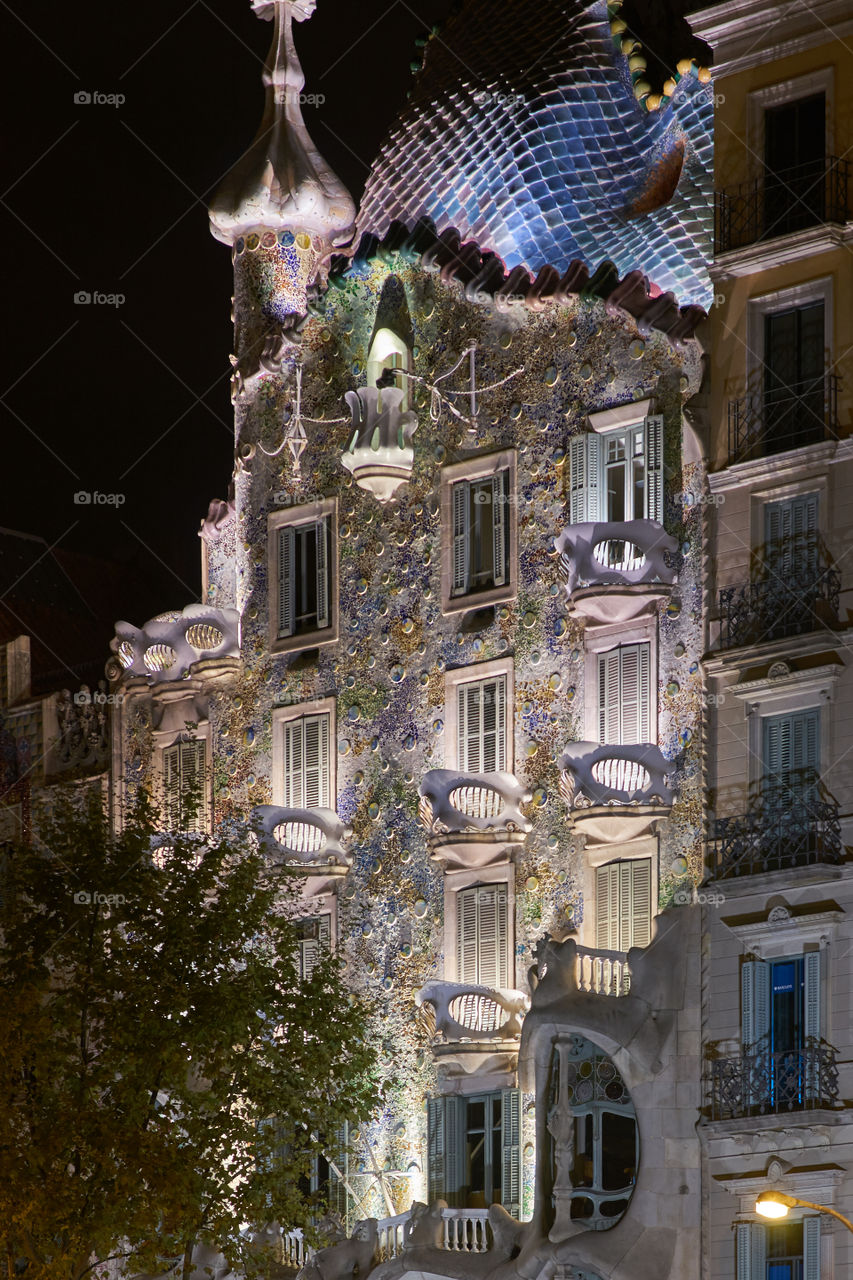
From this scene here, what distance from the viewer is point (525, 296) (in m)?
43.0

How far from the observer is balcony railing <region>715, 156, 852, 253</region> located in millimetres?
38844

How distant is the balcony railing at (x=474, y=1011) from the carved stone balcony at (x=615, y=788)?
8.22 ft

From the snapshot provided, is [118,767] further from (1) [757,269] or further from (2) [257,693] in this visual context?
(1) [757,269]

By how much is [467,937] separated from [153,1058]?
185 inches

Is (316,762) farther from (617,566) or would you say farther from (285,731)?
(617,566)

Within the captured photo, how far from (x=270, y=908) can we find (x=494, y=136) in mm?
11507

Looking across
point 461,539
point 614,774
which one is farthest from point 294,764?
point 614,774

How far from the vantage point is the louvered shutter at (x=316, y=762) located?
45250 millimetres

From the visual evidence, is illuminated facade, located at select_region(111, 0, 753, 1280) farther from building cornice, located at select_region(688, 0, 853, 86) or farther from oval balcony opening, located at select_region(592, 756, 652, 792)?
building cornice, located at select_region(688, 0, 853, 86)

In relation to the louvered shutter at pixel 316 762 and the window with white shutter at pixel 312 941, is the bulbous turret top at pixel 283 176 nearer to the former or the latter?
the louvered shutter at pixel 316 762

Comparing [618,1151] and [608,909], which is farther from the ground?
[608,909]

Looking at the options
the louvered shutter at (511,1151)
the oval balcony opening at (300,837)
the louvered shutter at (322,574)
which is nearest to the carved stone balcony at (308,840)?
the oval balcony opening at (300,837)

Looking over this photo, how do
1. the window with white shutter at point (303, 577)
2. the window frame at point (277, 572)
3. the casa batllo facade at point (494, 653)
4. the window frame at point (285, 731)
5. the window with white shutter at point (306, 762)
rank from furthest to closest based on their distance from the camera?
the window with white shutter at point (303, 577)
the window frame at point (277, 572)
the window with white shutter at point (306, 762)
the window frame at point (285, 731)
the casa batllo facade at point (494, 653)

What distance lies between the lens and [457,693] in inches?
1716
